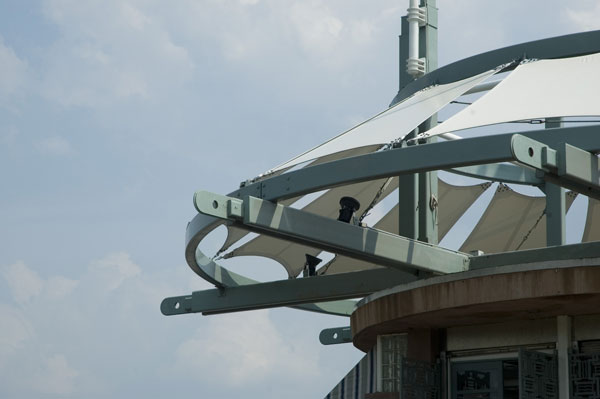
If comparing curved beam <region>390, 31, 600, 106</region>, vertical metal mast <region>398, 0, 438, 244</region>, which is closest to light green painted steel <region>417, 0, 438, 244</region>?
vertical metal mast <region>398, 0, 438, 244</region>

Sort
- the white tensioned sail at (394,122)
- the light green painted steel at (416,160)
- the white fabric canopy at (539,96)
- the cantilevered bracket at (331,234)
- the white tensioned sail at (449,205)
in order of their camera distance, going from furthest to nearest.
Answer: the white tensioned sail at (449,205) < the white tensioned sail at (394,122) < the cantilevered bracket at (331,234) < the white fabric canopy at (539,96) < the light green painted steel at (416,160)

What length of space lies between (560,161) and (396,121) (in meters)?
3.27

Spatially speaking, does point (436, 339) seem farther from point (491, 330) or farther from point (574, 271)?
point (574, 271)

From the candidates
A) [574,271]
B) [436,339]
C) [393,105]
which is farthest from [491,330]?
[393,105]

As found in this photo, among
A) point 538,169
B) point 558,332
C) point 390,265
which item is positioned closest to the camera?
point 538,169

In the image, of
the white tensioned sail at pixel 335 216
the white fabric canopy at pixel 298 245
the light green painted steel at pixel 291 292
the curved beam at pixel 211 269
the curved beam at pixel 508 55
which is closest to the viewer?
the curved beam at pixel 508 55

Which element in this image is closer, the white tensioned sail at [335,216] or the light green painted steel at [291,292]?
the light green painted steel at [291,292]

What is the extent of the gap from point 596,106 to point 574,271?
7.55 ft

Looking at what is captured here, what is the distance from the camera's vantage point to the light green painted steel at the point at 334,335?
70.5 feet

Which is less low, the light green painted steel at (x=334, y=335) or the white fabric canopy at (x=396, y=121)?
the white fabric canopy at (x=396, y=121)

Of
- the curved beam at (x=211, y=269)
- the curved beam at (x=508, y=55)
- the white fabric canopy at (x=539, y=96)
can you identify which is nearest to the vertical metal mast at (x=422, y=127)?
the curved beam at (x=508, y=55)

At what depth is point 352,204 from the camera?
52.6 feet

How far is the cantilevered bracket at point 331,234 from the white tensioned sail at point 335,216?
4617 millimetres

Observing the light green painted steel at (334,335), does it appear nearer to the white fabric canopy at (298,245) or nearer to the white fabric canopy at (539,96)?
the white fabric canopy at (298,245)
